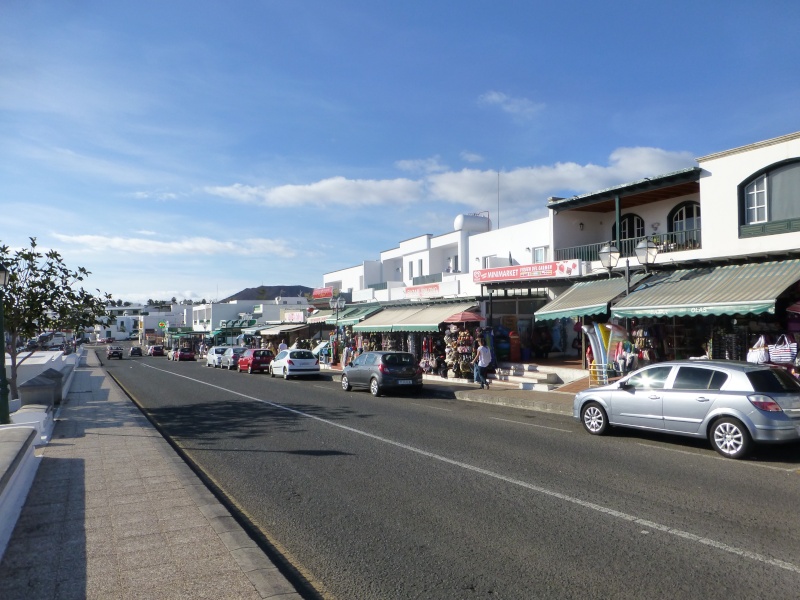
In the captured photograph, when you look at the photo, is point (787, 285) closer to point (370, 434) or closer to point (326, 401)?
point (370, 434)

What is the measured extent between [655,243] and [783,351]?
22.0 feet

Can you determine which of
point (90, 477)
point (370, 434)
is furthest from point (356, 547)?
point (370, 434)

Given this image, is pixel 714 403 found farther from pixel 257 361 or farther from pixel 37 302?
pixel 257 361

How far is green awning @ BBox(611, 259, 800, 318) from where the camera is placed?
1415cm

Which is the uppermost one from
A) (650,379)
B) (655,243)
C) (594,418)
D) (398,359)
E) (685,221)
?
(685,221)

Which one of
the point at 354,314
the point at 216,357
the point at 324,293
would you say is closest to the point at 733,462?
the point at 354,314

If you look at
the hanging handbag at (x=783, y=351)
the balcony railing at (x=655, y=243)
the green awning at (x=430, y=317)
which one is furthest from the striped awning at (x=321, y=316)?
the hanging handbag at (x=783, y=351)

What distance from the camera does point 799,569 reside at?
5.05 metres

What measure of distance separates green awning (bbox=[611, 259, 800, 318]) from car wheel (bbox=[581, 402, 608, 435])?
4942 mm

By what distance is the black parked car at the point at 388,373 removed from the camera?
20.0 metres

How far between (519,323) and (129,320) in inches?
5702

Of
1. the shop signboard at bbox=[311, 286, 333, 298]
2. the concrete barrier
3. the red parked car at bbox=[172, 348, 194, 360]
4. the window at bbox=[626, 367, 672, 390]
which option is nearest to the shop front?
the window at bbox=[626, 367, 672, 390]

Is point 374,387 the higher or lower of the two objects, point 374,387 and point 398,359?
the lower

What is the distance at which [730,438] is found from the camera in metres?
9.58
